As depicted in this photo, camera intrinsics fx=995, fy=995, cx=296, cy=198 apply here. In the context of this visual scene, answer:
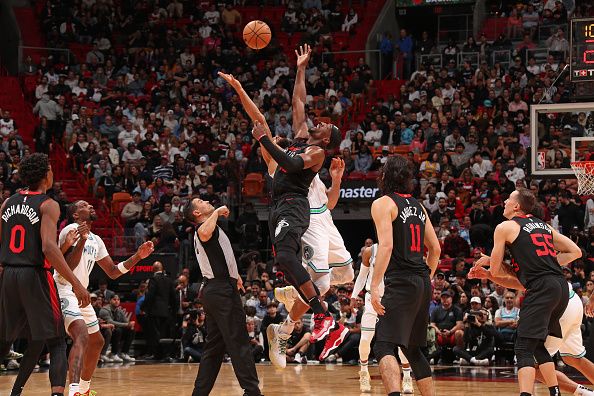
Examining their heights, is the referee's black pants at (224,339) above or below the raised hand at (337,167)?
below

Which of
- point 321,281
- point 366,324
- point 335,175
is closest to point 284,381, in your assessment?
point 366,324

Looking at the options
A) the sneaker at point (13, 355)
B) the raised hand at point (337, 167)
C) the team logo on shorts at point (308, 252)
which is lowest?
the sneaker at point (13, 355)

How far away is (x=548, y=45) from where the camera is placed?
2559 cm

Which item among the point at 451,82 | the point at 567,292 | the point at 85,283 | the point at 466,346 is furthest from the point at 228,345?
the point at 451,82

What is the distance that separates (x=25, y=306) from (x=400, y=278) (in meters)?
3.38

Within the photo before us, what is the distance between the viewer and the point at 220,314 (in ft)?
31.3

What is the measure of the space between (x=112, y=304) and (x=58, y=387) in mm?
10368

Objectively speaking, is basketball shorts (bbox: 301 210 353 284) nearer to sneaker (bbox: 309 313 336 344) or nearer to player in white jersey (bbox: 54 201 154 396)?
sneaker (bbox: 309 313 336 344)

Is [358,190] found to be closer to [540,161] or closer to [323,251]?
[540,161]

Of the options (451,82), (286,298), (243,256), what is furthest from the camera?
(451,82)

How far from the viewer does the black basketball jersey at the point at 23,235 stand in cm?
905

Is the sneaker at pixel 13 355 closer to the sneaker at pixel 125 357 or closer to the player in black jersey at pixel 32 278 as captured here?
the sneaker at pixel 125 357

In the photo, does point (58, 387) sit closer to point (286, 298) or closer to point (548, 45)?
point (286, 298)

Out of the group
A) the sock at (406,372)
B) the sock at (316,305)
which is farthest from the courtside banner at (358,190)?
the sock at (316,305)
